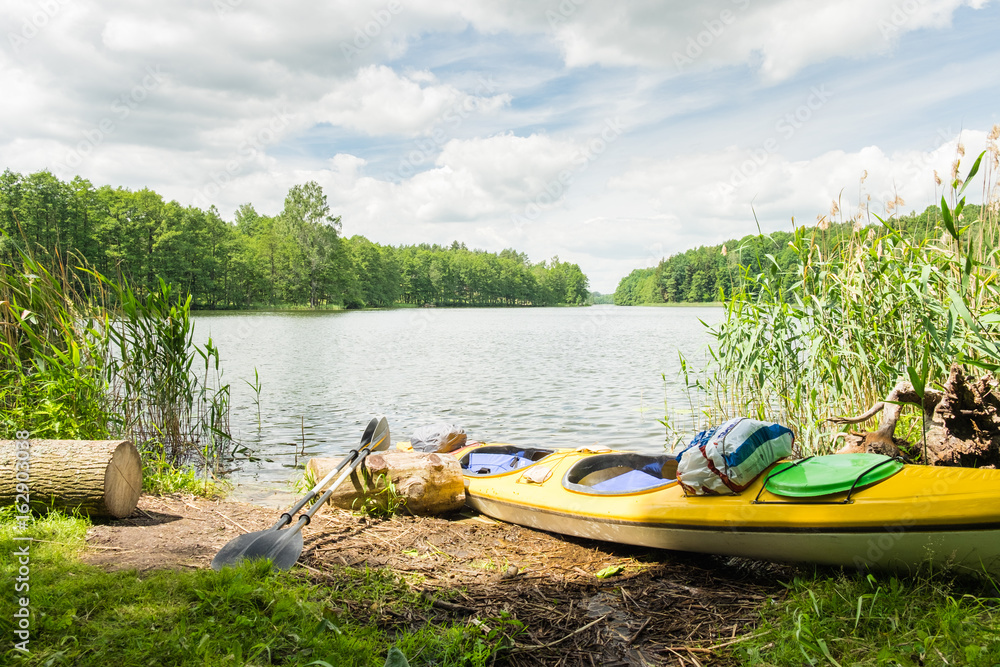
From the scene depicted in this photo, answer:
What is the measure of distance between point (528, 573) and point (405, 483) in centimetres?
135

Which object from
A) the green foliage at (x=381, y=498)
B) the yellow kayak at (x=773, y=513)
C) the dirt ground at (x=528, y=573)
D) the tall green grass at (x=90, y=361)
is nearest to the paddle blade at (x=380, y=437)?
the green foliage at (x=381, y=498)

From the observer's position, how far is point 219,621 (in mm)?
2170

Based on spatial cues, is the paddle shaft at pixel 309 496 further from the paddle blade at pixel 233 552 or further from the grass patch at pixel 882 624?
the grass patch at pixel 882 624

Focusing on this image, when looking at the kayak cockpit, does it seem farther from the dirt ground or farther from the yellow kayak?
the dirt ground

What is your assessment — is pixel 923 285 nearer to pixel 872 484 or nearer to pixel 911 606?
pixel 872 484

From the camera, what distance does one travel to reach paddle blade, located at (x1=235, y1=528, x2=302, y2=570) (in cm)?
283

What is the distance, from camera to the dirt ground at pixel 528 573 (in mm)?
2445

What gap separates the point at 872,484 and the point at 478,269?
75024 mm

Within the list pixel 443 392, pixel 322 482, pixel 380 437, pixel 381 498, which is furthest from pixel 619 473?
pixel 443 392

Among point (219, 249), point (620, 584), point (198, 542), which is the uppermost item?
point (219, 249)

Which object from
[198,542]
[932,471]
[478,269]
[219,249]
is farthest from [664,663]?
[478,269]

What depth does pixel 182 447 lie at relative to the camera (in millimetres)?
5863

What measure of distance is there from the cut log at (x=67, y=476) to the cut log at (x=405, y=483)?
1396mm

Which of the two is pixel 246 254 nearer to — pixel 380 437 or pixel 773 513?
pixel 380 437
